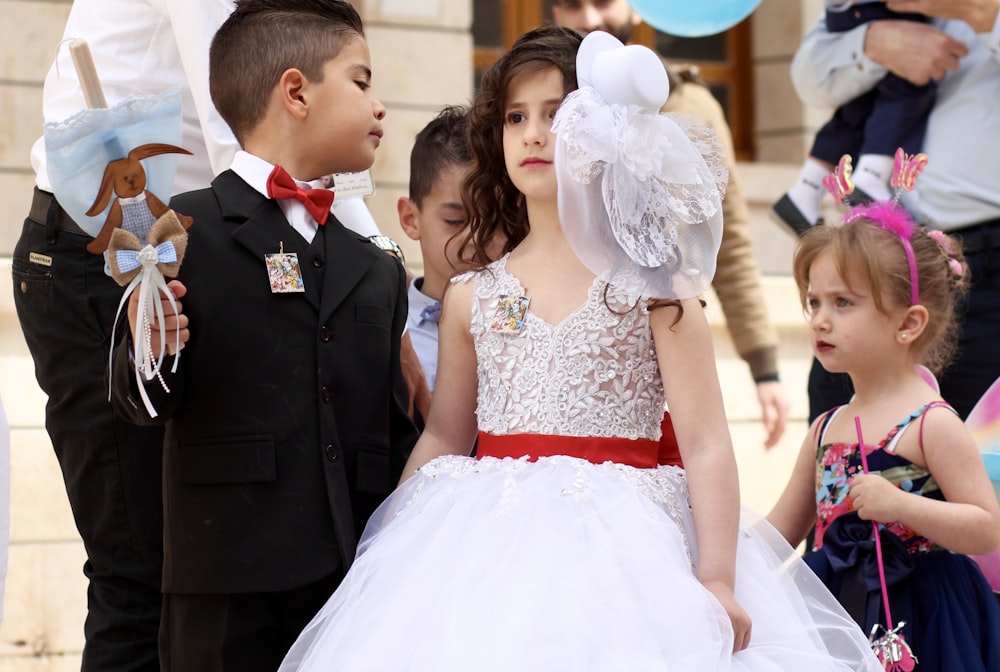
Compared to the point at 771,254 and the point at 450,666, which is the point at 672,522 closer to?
the point at 450,666

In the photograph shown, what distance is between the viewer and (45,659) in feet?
15.2

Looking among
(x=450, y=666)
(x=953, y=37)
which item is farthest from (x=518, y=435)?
(x=953, y=37)

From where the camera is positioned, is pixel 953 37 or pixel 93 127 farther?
pixel 953 37

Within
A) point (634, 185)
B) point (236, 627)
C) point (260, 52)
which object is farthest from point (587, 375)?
point (260, 52)

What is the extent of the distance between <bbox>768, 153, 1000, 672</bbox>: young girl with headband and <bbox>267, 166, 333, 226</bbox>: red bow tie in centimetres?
108

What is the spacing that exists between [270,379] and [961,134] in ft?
5.87

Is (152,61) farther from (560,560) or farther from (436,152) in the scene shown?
(560,560)

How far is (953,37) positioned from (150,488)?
7.04 ft

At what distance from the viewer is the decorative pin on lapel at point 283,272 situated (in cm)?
226

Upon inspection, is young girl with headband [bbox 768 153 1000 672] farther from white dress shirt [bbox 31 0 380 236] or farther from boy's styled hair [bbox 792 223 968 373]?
white dress shirt [bbox 31 0 380 236]

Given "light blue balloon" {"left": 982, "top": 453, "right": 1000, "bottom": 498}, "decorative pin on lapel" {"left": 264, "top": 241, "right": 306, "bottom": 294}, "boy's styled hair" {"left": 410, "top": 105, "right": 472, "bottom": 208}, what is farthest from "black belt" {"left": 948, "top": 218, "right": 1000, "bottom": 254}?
"decorative pin on lapel" {"left": 264, "top": 241, "right": 306, "bottom": 294}

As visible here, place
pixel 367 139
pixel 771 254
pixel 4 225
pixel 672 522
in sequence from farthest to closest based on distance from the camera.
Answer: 1. pixel 771 254
2. pixel 4 225
3. pixel 367 139
4. pixel 672 522

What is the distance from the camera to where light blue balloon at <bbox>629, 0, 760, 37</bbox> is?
11.8 feet

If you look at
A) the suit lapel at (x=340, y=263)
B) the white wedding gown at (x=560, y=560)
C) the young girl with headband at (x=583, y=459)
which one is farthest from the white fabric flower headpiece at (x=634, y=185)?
the suit lapel at (x=340, y=263)
